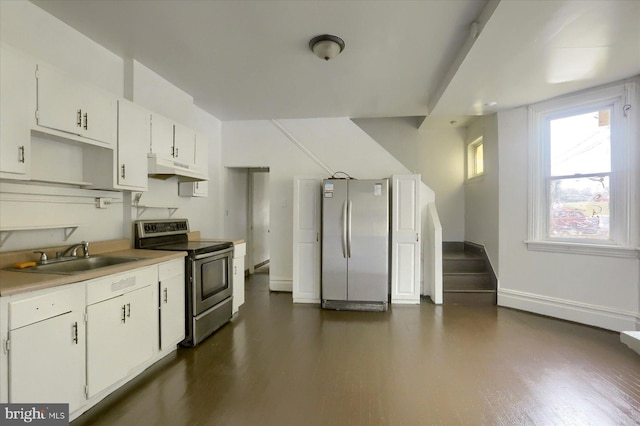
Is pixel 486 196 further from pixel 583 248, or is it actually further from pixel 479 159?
pixel 583 248

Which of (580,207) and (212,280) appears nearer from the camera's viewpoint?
(212,280)

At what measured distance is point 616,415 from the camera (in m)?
1.82

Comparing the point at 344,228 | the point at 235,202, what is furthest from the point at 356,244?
the point at 235,202

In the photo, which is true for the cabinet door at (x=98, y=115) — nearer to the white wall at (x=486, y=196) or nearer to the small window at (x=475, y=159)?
the white wall at (x=486, y=196)

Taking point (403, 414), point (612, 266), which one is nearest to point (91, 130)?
point (403, 414)

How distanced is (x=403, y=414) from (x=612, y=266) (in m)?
3.06

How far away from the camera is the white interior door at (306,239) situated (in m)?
4.16

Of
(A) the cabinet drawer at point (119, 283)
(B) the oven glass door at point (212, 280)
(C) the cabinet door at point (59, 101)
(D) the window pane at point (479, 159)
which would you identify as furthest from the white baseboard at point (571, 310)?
(C) the cabinet door at point (59, 101)

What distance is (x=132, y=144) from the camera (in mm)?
2504

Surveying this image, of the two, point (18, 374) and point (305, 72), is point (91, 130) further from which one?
point (305, 72)

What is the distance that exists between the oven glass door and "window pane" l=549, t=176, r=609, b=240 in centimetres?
402

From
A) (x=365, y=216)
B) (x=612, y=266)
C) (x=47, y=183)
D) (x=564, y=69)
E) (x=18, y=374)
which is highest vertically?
(x=564, y=69)

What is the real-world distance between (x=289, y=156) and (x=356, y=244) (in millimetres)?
1883

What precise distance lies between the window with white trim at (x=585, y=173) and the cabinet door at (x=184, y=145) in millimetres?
4249
